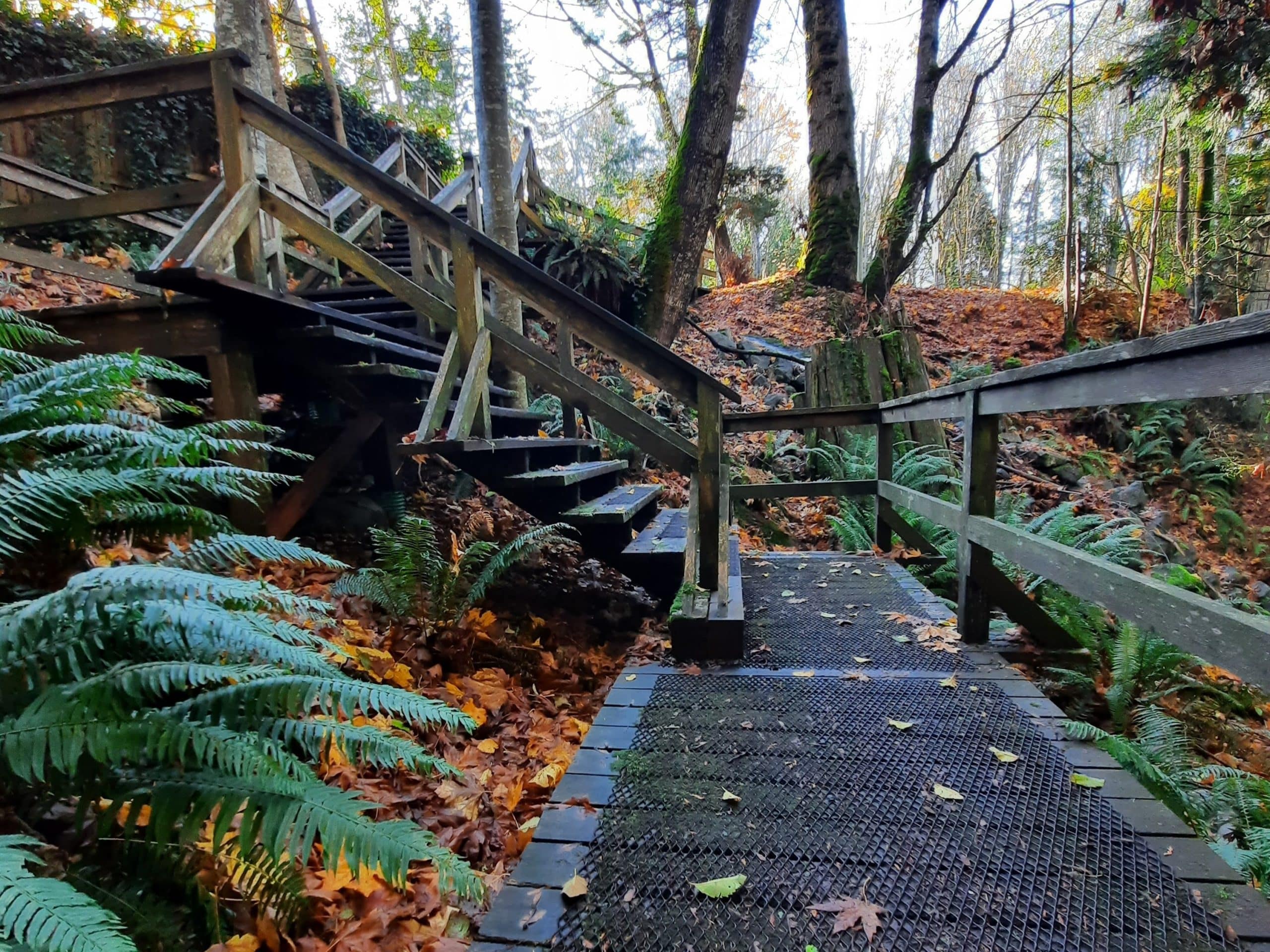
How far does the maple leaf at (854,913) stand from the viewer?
1314 mm

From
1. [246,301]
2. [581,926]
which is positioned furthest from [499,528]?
[581,926]

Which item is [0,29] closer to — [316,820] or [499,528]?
[499,528]

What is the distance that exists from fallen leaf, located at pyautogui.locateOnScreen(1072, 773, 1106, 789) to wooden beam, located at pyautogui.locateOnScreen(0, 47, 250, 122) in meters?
4.73

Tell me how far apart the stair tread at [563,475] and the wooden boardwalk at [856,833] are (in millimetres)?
1191

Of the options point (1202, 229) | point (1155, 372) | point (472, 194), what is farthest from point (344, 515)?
point (1202, 229)

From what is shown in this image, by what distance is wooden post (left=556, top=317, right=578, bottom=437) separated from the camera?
3775 mm

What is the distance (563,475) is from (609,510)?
0.31 m

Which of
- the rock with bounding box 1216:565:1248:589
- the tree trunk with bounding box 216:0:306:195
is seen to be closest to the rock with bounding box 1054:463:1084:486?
the rock with bounding box 1216:565:1248:589

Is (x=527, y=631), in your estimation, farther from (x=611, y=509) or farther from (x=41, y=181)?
(x=41, y=181)

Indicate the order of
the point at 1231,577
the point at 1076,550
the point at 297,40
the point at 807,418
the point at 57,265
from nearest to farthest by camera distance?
the point at 1076,550, the point at 57,265, the point at 807,418, the point at 1231,577, the point at 297,40

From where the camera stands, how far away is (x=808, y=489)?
4801 millimetres

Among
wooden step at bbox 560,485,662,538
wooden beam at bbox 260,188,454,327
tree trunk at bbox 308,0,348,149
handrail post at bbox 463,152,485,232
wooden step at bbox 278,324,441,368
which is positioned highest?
tree trunk at bbox 308,0,348,149

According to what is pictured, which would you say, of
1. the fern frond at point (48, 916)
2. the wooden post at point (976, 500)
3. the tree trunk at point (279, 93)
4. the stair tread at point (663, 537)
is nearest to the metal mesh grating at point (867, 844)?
the wooden post at point (976, 500)

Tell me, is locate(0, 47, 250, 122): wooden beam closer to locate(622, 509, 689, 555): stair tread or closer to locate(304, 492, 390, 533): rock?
locate(304, 492, 390, 533): rock
